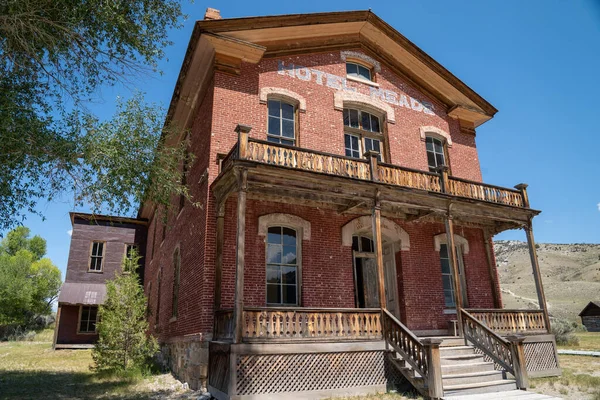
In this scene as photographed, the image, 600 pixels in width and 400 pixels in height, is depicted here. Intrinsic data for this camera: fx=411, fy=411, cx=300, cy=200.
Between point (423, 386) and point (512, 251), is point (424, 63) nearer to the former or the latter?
point (423, 386)

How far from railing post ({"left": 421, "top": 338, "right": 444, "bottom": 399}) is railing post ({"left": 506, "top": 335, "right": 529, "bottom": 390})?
240 centimetres

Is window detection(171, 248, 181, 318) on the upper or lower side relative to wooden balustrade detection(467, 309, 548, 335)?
upper

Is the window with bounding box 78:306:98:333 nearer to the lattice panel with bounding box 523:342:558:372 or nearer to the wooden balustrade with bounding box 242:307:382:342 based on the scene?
the wooden balustrade with bounding box 242:307:382:342

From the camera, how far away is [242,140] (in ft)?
29.9

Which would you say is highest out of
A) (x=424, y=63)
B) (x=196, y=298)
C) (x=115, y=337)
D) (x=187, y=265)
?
(x=424, y=63)

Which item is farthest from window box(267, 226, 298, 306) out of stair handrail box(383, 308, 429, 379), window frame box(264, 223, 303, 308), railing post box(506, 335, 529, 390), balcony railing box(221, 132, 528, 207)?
railing post box(506, 335, 529, 390)

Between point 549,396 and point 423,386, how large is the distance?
256cm

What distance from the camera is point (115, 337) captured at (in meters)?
13.0

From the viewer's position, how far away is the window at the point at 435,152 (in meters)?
15.0

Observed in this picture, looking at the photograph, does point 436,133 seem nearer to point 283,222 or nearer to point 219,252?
point 283,222

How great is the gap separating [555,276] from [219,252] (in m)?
80.7

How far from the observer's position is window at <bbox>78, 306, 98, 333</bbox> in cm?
2397

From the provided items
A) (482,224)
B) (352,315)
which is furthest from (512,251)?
(352,315)

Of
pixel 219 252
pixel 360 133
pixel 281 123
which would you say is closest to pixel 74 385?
pixel 219 252
